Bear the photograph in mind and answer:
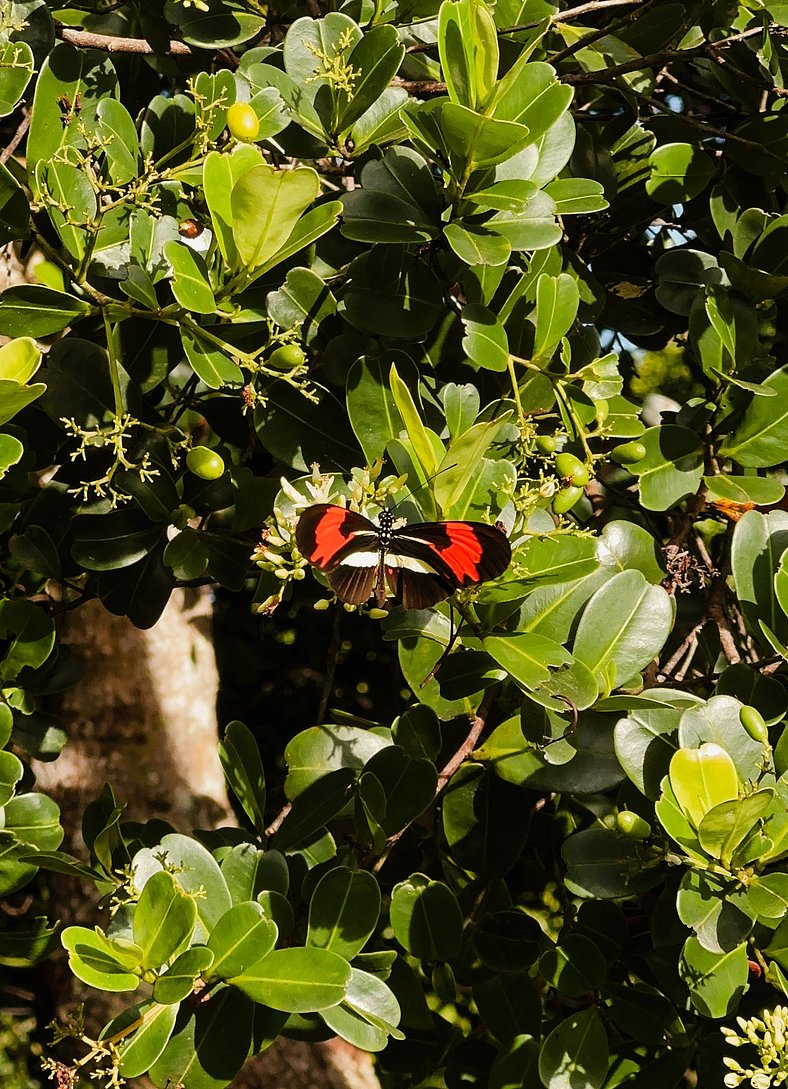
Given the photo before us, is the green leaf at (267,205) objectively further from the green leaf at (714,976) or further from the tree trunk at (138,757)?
the tree trunk at (138,757)

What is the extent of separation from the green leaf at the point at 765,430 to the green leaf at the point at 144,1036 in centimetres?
89

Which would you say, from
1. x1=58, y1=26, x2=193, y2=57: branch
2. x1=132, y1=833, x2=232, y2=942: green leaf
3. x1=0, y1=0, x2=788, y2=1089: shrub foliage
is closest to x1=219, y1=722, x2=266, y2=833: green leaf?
x1=0, y1=0, x2=788, y2=1089: shrub foliage

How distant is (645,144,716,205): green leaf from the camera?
1255mm

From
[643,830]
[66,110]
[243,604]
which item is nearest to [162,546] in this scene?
[66,110]

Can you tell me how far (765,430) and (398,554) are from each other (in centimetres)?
61

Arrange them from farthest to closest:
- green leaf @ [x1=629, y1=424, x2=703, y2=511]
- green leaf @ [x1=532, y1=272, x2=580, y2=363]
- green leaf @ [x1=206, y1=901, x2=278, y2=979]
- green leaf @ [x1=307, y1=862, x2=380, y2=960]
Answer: green leaf @ [x1=629, y1=424, x2=703, y2=511]
green leaf @ [x1=532, y1=272, x2=580, y2=363]
green leaf @ [x1=307, y1=862, x2=380, y2=960]
green leaf @ [x1=206, y1=901, x2=278, y2=979]

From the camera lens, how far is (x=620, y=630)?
3.11ft

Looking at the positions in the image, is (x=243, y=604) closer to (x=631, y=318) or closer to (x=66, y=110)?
(x=631, y=318)

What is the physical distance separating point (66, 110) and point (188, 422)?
1.67ft

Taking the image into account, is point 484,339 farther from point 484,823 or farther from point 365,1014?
point 365,1014

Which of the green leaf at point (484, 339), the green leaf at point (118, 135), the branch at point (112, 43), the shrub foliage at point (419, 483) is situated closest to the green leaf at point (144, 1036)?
the shrub foliage at point (419, 483)

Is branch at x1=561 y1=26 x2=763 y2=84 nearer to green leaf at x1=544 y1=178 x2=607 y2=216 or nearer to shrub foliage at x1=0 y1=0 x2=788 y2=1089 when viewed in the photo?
shrub foliage at x1=0 y1=0 x2=788 y2=1089

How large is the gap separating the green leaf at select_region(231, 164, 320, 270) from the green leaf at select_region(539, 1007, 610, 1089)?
0.84 meters

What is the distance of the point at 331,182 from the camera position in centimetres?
127
